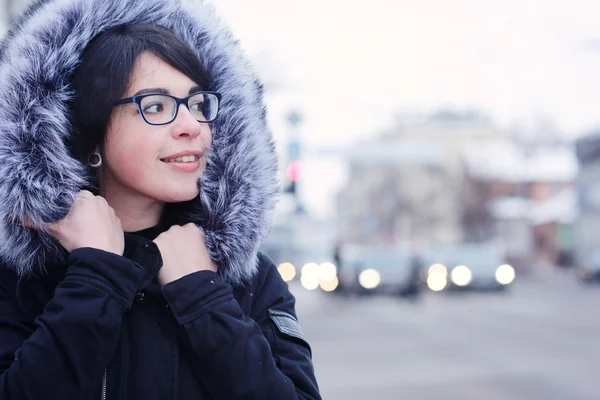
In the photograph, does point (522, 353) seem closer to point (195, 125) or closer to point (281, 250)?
point (195, 125)

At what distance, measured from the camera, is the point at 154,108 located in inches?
76.9

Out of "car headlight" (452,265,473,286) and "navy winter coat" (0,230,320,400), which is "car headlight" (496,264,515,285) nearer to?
"car headlight" (452,265,473,286)

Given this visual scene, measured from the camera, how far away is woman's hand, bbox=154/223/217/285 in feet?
6.30

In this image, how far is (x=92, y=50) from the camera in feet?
6.53

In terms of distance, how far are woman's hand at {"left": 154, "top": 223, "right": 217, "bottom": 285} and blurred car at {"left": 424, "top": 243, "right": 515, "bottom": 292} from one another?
21853 millimetres

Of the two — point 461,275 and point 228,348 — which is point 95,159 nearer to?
point 228,348

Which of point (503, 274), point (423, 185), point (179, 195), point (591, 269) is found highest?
point (179, 195)

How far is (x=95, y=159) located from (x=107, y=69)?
207mm

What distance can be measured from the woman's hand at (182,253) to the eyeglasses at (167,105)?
24 centimetres

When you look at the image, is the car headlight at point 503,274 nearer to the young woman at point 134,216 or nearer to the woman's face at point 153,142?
the young woman at point 134,216

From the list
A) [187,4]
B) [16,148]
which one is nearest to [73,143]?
[16,148]

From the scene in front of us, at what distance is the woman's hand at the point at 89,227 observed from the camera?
73.2 inches

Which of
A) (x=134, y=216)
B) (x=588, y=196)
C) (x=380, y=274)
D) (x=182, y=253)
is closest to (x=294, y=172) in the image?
(x=380, y=274)

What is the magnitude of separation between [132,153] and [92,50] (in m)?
0.25
